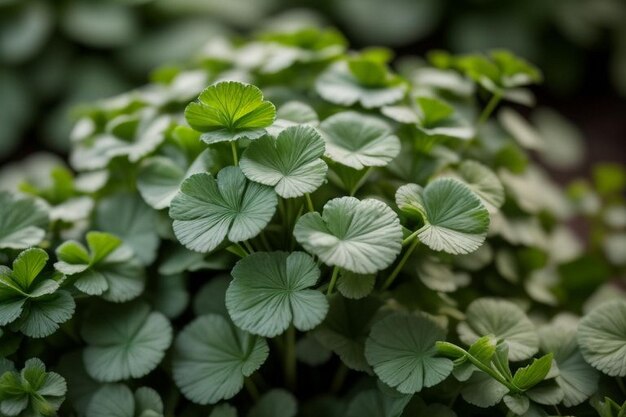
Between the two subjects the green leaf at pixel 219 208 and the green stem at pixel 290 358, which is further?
the green stem at pixel 290 358

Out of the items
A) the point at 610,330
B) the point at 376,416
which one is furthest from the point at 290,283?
the point at 610,330

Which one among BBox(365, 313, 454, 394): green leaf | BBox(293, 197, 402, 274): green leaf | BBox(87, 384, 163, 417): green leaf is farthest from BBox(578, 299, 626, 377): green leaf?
BBox(87, 384, 163, 417): green leaf

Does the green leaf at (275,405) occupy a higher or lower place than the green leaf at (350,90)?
lower

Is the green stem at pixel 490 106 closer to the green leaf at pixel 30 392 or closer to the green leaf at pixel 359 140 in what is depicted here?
the green leaf at pixel 359 140

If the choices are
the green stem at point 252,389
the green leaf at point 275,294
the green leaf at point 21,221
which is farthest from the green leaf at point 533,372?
the green leaf at point 21,221

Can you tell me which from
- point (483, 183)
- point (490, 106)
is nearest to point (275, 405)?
point (483, 183)

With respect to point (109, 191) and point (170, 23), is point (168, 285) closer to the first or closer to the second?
point (109, 191)

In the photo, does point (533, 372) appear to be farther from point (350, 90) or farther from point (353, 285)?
point (350, 90)
